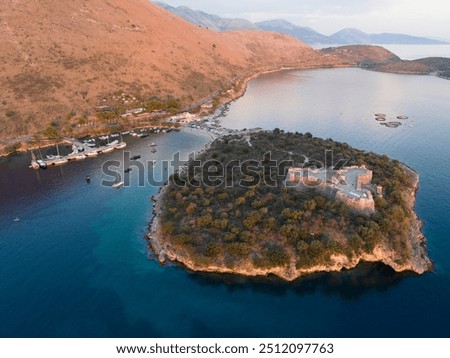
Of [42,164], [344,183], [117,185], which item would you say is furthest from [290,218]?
[42,164]

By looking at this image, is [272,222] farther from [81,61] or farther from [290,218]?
[81,61]

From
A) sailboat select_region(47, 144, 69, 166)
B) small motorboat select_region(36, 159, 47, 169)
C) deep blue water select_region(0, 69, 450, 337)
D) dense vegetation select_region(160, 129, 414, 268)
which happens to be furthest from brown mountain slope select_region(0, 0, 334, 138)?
dense vegetation select_region(160, 129, 414, 268)

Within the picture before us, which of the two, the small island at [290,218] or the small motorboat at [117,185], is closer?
the small island at [290,218]

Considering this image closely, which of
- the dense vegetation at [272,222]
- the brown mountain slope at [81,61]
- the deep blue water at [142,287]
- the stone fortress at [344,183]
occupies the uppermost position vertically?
the brown mountain slope at [81,61]

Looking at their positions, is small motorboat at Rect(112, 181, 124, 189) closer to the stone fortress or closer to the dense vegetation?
the dense vegetation

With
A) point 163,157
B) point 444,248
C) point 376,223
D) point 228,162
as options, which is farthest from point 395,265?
point 163,157

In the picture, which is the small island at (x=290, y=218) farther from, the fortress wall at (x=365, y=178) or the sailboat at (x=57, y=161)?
the sailboat at (x=57, y=161)

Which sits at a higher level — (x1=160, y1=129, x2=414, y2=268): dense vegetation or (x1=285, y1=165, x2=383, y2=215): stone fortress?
(x1=285, y1=165, x2=383, y2=215): stone fortress

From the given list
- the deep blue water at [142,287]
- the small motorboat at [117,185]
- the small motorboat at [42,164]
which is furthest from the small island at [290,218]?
the small motorboat at [42,164]
